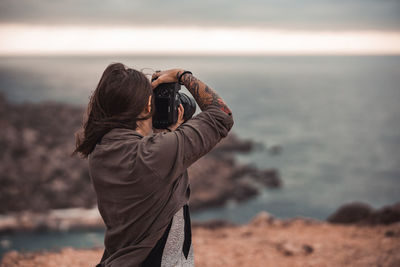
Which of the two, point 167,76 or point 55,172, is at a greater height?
point 167,76

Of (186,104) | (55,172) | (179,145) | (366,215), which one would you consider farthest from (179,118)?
(55,172)

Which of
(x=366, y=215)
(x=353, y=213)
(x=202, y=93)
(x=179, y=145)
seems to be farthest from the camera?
(x=353, y=213)

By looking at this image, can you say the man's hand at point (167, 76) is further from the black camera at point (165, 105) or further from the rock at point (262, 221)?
the rock at point (262, 221)

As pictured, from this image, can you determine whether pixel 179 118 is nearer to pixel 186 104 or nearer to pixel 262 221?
pixel 186 104

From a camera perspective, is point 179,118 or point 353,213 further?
point 353,213

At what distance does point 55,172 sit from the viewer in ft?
68.1

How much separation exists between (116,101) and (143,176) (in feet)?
1.25

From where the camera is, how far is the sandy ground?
6.16 metres

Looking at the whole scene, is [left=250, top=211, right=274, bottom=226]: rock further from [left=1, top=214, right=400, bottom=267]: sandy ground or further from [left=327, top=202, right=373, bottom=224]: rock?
[left=327, top=202, right=373, bottom=224]: rock

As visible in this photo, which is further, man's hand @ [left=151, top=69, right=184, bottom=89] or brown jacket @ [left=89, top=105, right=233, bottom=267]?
man's hand @ [left=151, top=69, right=184, bottom=89]

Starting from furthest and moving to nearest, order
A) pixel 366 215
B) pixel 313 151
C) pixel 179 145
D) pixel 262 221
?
pixel 313 151 → pixel 262 221 → pixel 366 215 → pixel 179 145

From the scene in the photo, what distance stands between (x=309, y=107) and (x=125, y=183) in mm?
82987

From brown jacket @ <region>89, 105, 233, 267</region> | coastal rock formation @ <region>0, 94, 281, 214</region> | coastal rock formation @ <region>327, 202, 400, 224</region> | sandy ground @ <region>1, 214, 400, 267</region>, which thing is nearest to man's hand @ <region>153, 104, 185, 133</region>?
brown jacket @ <region>89, 105, 233, 267</region>

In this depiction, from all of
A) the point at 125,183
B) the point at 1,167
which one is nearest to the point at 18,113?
the point at 1,167
